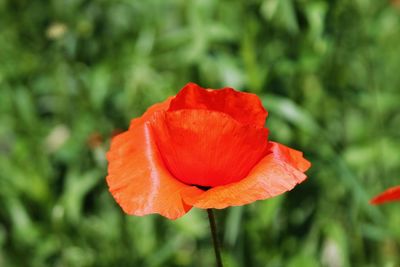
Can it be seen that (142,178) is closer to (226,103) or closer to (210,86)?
(226,103)

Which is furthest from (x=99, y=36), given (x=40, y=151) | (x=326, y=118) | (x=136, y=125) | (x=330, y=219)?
(x=136, y=125)

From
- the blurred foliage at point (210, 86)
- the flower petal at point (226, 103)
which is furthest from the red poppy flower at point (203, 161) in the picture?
the blurred foliage at point (210, 86)

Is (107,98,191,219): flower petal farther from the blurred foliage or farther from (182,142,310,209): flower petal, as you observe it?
the blurred foliage

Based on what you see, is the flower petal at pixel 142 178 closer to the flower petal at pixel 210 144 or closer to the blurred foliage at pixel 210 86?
the flower petal at pixel 210 144

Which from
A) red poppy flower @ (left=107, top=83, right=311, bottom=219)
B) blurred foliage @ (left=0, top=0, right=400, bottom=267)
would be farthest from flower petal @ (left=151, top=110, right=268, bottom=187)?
blurred foliage @ (left=0, top=0, right=400, bottom=267)

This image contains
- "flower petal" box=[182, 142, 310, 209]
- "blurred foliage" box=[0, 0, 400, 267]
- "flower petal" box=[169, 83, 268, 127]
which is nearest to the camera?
"flower petal" box=[182, 142, 310, 209]

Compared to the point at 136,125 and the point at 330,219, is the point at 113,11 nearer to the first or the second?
the point at 330,219
